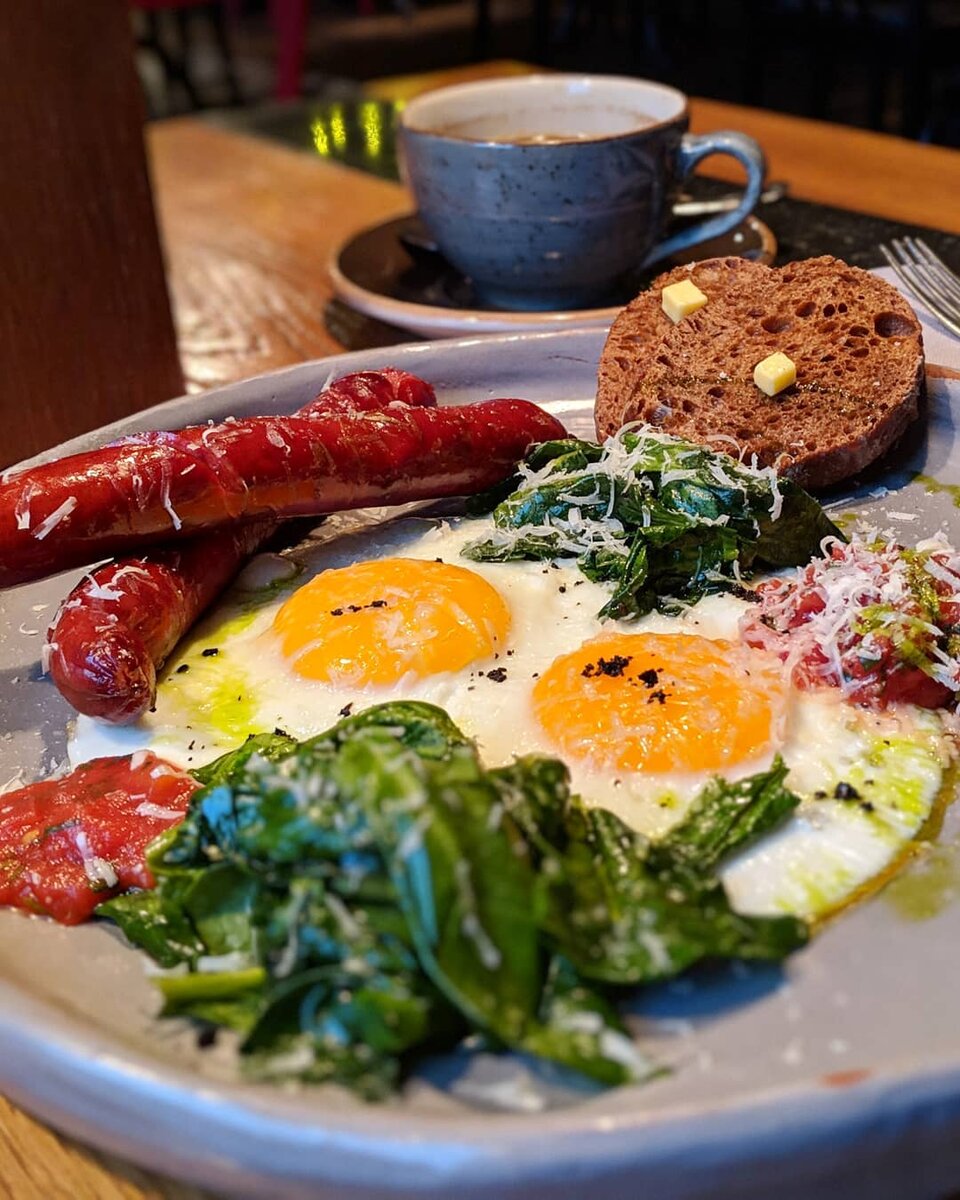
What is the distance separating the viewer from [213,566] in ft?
6.56

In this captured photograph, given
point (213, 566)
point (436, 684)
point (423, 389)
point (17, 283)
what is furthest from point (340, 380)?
point (17, 283)

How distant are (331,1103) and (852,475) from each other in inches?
63.1

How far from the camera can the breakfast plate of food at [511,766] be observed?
1.08 meters

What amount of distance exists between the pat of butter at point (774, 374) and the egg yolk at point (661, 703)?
2.28ft

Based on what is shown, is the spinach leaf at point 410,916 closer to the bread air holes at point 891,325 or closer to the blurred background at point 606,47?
the bread air holes at point 891,325

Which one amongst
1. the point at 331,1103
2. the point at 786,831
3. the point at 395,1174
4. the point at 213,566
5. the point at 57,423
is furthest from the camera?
the point at 57,423

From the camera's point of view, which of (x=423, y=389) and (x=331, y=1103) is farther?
(x=423, y=389)

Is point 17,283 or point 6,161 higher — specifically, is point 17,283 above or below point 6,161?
below

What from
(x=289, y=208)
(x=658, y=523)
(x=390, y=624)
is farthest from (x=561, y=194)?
(x=289, y=208)

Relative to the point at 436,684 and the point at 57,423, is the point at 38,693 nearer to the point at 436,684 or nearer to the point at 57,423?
the point at 436,684

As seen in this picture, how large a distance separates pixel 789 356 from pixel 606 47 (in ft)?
40.3

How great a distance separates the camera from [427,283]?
329 cm

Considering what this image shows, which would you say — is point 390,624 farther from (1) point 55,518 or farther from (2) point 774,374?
(2) point 774,374

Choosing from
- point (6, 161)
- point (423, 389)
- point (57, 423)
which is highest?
point (6, 161)
